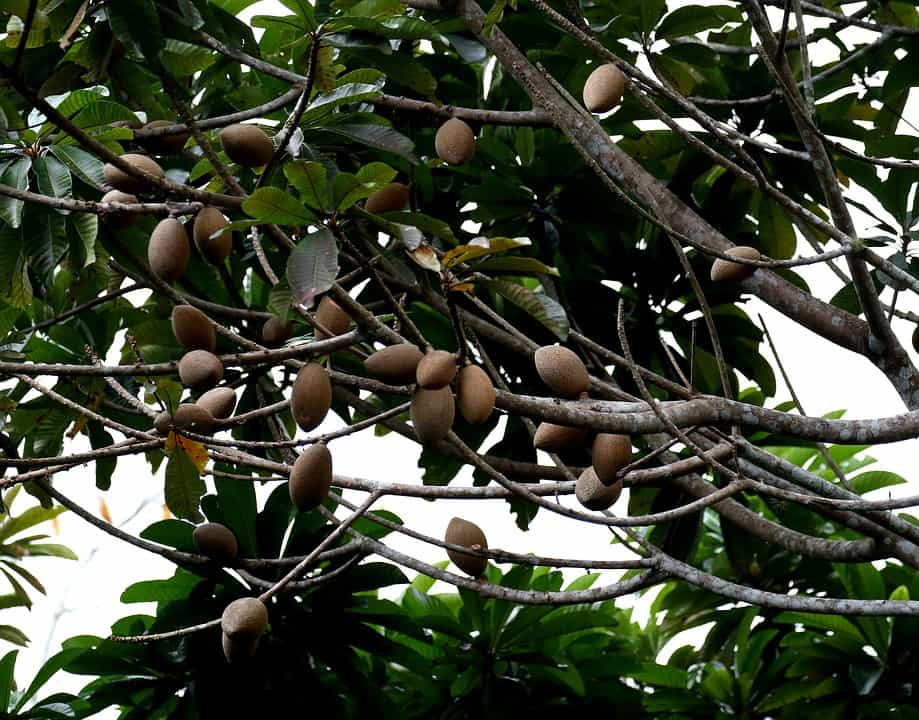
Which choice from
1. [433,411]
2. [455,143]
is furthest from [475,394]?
[455,143]

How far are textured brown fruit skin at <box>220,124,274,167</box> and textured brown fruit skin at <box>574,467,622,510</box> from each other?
1.51 ft

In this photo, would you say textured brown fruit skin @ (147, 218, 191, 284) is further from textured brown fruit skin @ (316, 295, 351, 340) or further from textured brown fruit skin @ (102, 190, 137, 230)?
textured brown fruit skin @ (316, 295, 351, 340)

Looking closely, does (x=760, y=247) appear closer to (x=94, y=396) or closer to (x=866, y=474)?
(x=866, y=474)

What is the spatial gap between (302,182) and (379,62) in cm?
59

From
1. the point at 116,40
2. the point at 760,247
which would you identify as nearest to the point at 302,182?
the point at 116,40

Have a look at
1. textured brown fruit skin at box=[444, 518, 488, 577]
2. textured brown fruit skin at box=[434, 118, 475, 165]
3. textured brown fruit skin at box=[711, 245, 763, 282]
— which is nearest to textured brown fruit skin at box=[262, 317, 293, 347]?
textured brown fruit skin at box=[444, 518, 488, 577]

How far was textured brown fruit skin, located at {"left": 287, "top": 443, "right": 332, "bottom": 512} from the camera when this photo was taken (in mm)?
1031

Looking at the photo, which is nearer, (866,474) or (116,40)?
(116,40)

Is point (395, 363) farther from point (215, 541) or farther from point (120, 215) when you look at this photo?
point (215, 541)

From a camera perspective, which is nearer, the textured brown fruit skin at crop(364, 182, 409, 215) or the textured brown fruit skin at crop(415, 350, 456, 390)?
the textured brown fruit skin at crop(415, 350, 456, 390)

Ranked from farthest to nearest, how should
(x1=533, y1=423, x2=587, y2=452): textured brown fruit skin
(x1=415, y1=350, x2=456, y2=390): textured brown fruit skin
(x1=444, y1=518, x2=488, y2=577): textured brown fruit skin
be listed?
(x1=444, y1=518, x2=488, y2=577): textured brown fruit skin, (x1=533, y1=423, x2=587, y2=452): textured brown fruit skin, (x1=415, y1=350, x2=456, y2=390): textured brown fruit skin

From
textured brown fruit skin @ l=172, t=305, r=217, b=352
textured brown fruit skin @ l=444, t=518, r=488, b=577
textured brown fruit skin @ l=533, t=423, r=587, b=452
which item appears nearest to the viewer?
textured brown fruit skin @ l=172, t=305, r=217, b=352

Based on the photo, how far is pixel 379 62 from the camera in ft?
4.91

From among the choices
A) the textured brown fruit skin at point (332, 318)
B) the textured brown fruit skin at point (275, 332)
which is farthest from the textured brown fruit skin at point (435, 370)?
the textured brown fruit skin at point (275, 332)
